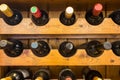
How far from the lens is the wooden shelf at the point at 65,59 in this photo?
0.82 meters

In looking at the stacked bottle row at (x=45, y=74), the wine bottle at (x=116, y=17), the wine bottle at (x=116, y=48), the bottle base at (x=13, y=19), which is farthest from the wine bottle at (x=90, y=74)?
the bottle base at (x=13, y=19)

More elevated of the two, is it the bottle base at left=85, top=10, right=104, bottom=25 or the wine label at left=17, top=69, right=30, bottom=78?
the bottle base at left=85, top=10, right=104, bottom=25

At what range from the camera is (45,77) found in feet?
2.84

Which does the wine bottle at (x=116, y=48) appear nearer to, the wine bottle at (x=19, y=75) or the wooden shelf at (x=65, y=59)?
the wooden shelf at (x=65, y=59)

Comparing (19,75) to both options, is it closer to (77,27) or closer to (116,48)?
(77,27)

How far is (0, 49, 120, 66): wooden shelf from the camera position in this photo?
2.68 ft

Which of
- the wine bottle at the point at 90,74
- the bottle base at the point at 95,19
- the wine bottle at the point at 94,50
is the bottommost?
the wine bottle at the point at 90,74

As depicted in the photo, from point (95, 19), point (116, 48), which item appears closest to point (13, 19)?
point (95, 19)

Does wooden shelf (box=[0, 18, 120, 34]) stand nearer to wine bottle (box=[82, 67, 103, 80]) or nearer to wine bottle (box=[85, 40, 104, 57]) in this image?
wine bottle (box=[85, 40, 104, 57])

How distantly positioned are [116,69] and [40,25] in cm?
42

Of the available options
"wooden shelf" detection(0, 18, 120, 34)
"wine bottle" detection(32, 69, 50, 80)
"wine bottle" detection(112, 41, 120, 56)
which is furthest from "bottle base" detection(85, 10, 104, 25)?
"wine bottle" detection(32, 69, 50, 80)

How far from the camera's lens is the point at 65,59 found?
82cm

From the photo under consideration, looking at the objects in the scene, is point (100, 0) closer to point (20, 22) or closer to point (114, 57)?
point (114, 57)

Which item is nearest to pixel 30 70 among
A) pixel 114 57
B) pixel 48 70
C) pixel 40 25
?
pixel 48 70
